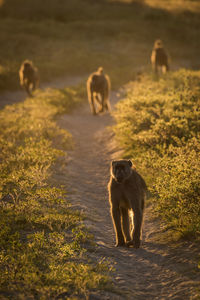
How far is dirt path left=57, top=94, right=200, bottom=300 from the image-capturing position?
416cm

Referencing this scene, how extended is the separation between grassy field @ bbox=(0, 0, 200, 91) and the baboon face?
1513 cm

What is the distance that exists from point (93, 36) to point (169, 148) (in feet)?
105

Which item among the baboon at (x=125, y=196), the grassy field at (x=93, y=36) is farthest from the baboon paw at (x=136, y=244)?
the grassy field at (x=93, y=36)

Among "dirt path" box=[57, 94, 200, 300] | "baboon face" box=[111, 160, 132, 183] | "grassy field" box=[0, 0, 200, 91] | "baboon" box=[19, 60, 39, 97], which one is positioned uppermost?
"grassy field" box=[0, 0, 200, 91]

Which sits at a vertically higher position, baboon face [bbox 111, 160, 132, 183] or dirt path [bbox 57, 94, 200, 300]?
baboon face [bbox 111, 160, 132, 183]

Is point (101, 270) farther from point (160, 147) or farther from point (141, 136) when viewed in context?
point (141, 136)

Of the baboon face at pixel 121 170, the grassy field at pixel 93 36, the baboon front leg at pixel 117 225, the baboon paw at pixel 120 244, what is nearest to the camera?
the baboon face at pixel 121 170

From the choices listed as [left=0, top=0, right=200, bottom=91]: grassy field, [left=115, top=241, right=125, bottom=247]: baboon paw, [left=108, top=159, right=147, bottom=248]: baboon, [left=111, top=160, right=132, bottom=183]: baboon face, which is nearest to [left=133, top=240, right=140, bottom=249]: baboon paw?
[left=108, top=159, right=147, bottom=248]: baboon

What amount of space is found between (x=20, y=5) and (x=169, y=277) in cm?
4942

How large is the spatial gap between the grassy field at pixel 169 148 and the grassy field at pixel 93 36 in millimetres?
10423

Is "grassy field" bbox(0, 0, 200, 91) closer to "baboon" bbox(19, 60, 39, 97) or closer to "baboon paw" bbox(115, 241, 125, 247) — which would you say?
"baboon" bbox(19, 60, 39, 97)

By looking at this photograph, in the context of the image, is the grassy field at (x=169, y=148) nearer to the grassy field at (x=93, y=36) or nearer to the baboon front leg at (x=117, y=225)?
the baboon front leg at (x=117, y=225)

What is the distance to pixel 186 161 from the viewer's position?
624cm

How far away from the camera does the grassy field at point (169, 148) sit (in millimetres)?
5281
